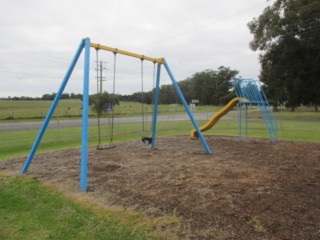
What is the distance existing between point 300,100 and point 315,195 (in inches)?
1030

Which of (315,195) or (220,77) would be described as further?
(220,77)

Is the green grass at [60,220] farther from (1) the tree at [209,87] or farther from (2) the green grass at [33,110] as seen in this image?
(1) the tree at [209,87]

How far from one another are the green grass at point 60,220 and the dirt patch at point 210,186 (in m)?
0.33

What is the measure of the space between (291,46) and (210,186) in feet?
76.3

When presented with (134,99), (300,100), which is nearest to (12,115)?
(134,99)

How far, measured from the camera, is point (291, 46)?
23.9 metres

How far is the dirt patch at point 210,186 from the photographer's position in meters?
3.19

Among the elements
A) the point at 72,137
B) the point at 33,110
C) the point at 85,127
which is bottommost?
the point at 72,137

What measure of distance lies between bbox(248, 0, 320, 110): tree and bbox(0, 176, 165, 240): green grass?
2353 cm

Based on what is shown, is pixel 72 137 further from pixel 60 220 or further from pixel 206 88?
pixel 206 88

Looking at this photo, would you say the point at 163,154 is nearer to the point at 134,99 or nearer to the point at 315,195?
the point at 315,195

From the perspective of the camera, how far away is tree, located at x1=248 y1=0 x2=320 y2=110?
883 inches

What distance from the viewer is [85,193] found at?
4340 mm

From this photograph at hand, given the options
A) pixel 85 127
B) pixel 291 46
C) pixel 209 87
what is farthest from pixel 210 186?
pixel 209 87
